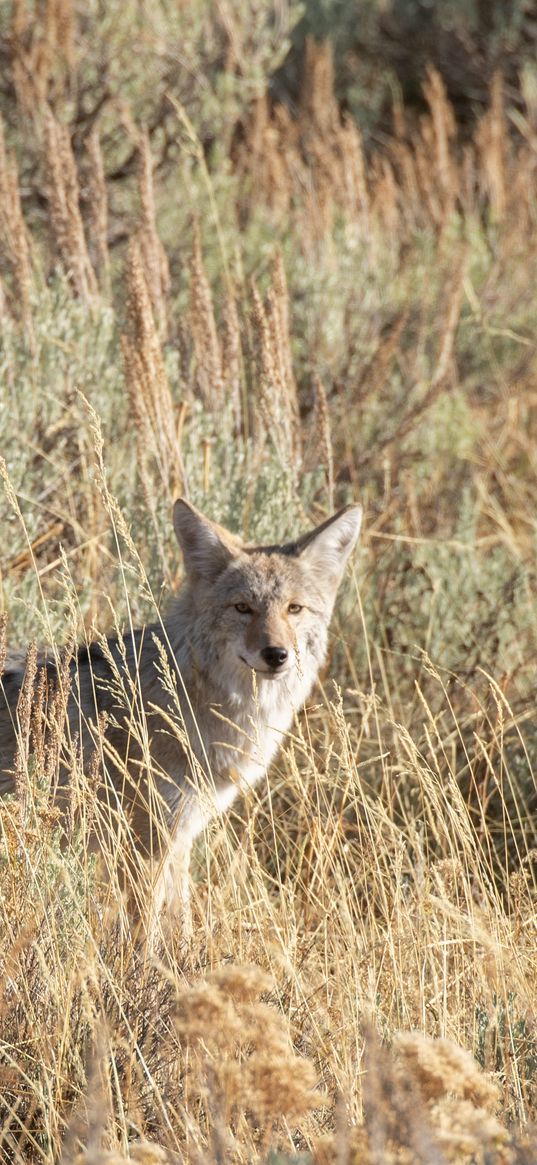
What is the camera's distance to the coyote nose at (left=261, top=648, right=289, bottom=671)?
393 cm

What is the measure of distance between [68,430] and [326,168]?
133 inches

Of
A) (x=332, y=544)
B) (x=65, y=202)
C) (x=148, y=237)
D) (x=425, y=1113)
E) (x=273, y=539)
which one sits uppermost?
(x=65, y=202)

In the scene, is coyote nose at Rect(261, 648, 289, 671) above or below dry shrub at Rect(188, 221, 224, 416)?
below

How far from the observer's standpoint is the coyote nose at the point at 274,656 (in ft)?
12.9

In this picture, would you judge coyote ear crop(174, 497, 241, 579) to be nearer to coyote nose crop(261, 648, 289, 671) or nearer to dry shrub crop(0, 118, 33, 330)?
coyote nose crop(261, 648, 289, 671)

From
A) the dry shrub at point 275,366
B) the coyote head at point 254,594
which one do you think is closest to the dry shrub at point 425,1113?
the coyote head at point 254,594

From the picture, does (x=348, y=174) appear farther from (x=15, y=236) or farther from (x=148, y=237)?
(x=15, y=236)

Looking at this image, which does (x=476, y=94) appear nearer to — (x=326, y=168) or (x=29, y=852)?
(x=326, y=168)

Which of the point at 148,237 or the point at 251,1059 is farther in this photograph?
the point at 148,237

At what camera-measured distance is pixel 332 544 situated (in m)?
4.40

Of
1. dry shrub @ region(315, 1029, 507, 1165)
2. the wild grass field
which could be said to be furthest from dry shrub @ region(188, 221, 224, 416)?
dry shrub @ region(315, 1029, 507, 1165)

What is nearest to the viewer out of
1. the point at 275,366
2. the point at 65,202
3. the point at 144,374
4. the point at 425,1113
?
the point at 425,1113

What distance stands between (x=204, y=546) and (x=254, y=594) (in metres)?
0.25

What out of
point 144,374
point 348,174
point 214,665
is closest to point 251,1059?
point 214,665
